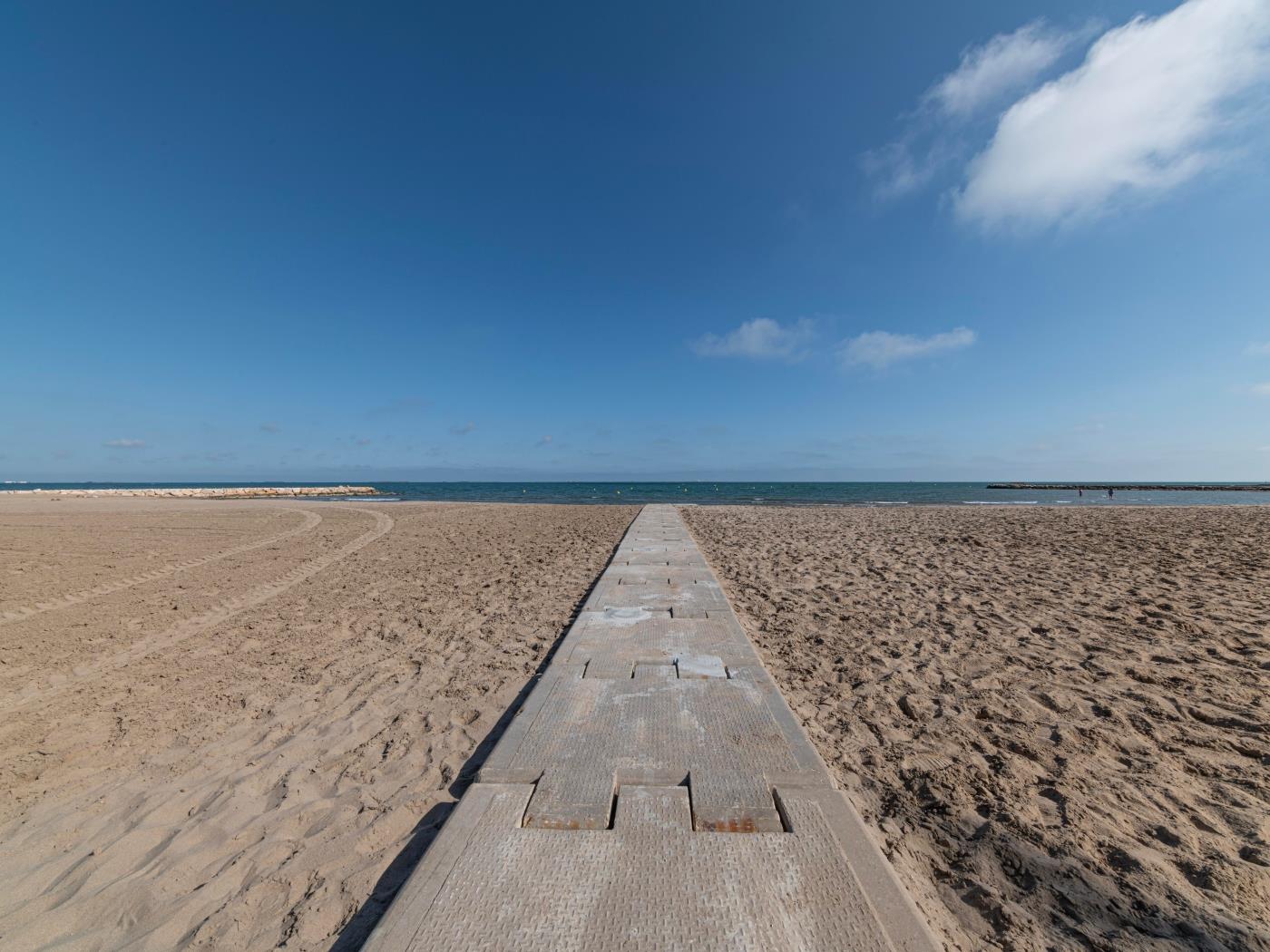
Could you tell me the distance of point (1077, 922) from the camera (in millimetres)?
1982

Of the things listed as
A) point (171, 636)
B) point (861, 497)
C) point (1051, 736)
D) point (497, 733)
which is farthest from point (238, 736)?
point (861, 497)

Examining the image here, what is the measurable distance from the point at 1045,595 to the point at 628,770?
684 cm

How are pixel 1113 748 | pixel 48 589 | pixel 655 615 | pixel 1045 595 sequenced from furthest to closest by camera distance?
pixel 48 589 → pixel 1045 595 → pixel 655 615 → pixel 1113 748

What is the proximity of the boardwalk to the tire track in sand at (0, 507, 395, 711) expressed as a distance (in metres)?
4.23

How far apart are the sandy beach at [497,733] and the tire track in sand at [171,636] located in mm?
42

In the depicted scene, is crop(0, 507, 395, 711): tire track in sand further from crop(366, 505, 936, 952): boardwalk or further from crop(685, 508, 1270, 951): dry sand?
crop(685, 508, 1270, 951): dry sand

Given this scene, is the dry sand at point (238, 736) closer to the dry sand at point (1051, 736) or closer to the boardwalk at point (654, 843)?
the boardwalk at point (654, 843)

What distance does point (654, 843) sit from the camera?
2.18m

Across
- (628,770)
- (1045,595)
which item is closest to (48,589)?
(628,770)

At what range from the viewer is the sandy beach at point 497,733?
2117 mm

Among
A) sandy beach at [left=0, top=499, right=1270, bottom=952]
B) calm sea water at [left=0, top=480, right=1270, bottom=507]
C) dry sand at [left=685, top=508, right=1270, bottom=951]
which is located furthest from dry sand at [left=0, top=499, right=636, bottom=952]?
calm sea water at [left=0, top=480, right=1270, bottom=507]

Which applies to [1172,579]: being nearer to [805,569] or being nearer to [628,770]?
[805,569]

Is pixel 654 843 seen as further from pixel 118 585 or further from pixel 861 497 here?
pixel 861 497

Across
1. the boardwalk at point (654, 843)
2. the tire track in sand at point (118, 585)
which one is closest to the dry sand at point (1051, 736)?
the boardwalk at point (654, 843)
